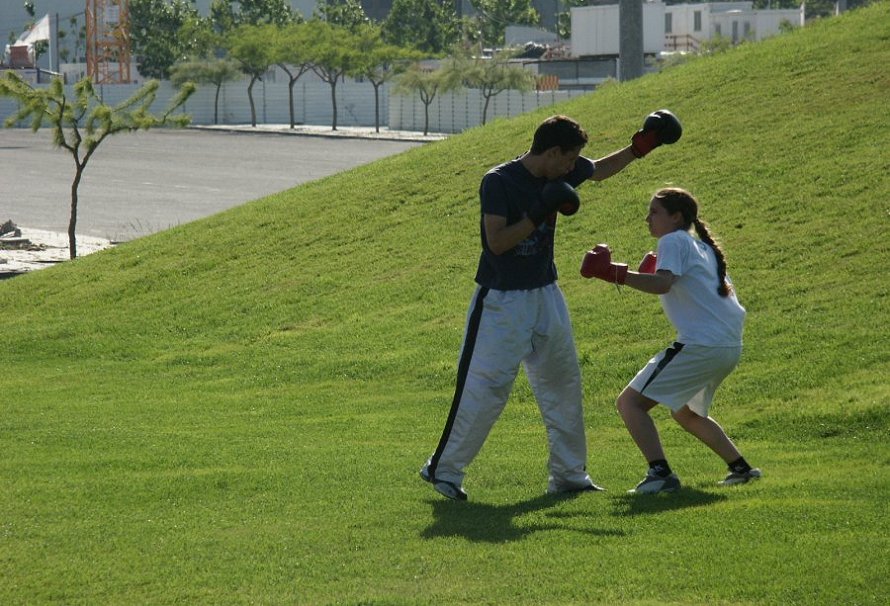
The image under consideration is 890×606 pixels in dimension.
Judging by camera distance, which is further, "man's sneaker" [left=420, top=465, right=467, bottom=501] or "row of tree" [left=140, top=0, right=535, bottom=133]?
"row of tree" [left=140, top=0, right=535, bottom=133]

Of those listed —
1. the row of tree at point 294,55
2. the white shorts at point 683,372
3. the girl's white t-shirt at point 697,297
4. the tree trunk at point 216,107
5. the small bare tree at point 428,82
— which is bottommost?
the white shorts at point 683,372

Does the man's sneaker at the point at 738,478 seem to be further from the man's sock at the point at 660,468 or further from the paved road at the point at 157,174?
the paved road at the point at 157,174

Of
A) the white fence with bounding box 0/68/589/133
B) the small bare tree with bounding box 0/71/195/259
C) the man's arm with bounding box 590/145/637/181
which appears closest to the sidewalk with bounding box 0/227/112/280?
the small bare tree with bounding box 0/71/195/259

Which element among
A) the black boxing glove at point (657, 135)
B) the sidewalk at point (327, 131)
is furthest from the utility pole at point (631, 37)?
the sidewalk at point (327, 131)

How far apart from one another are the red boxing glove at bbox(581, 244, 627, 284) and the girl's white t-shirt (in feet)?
0.59

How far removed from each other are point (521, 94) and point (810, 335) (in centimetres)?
5510

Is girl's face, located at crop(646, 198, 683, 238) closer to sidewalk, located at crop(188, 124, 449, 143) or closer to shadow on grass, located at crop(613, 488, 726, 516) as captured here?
shadow on grass, located at crop(613, 488, 726, 516)

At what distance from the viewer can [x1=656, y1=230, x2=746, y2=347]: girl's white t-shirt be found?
20.7 ft

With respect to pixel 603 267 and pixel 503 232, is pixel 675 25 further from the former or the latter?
pixel 503 232

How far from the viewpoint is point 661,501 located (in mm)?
6336

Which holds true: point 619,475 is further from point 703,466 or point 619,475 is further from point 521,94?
point 521,94

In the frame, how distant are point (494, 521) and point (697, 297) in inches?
56.7

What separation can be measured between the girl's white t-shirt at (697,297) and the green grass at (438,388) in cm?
77

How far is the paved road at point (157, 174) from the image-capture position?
32875 mm
